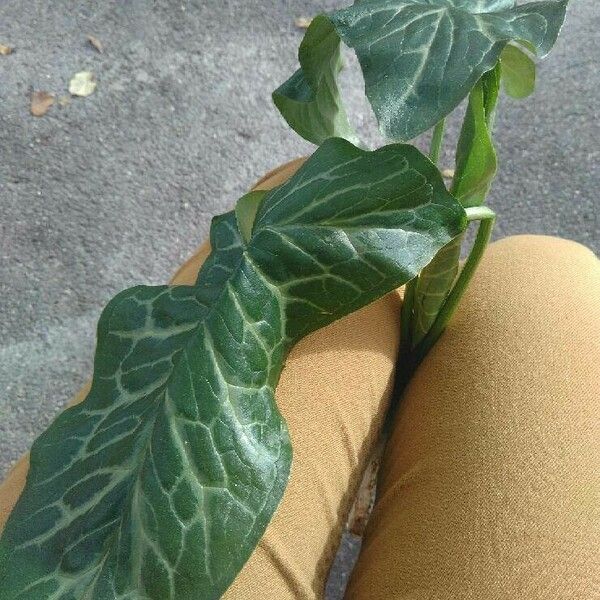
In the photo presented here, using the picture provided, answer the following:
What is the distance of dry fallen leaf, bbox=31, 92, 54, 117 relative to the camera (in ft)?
6.49

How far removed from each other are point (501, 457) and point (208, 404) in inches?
14.2

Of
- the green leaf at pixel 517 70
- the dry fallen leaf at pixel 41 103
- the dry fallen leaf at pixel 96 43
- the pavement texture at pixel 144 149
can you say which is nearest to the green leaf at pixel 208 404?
the green leaf at pixel 517 70

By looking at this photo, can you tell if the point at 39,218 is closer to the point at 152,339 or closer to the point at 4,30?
the point at 4,30

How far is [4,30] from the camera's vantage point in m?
2.12

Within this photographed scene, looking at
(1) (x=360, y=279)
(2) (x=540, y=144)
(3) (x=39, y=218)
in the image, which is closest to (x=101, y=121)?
(3) (x=39, y=218)

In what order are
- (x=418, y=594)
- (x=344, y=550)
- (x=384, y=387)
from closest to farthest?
1. (x=418, y=594)
2. (x=384, y=387)
3. (x=344, y=550)

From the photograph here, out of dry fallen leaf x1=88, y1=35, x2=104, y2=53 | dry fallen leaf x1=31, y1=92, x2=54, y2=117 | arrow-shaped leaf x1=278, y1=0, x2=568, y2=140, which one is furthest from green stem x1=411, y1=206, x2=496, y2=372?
dry fallen leaf x1=88, y1=35, x2=104, y2=53

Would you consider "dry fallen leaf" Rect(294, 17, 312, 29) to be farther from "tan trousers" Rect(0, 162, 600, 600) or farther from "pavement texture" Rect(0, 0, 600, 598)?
"tan trousers" Rect(0, 162, 600, 600)

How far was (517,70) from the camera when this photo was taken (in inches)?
32.1

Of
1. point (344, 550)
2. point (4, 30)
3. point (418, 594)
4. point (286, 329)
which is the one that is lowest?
point (344, 550)

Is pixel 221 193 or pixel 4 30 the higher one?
pixel 4 30

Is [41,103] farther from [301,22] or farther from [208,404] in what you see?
[208,404]

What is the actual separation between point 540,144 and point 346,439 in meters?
1.44

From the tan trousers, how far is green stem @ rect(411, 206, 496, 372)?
0.9 inches
